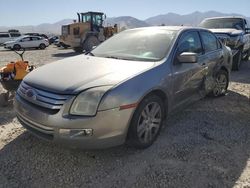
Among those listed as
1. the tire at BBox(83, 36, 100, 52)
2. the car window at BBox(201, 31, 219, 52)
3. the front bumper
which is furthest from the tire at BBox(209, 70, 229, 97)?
the tire at BBox(83, 36, 100, 52)

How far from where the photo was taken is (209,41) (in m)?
5.24

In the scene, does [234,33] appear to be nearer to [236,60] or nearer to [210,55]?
[236,60]

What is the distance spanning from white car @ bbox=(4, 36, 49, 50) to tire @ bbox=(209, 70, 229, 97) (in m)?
21.4

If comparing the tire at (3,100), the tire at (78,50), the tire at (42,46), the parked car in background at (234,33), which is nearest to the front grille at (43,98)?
the tire at (3,100)

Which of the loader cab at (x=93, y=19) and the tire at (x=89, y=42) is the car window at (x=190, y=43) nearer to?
the tire at (x=89, y=42)

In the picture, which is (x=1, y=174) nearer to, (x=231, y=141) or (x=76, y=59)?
(x=76, y=59)

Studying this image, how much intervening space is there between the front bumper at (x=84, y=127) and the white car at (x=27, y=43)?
22.7 meters

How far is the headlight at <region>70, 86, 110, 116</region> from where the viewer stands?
116 inches

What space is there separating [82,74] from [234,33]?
731 cm

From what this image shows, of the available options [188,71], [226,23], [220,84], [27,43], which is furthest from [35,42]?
[188,71]

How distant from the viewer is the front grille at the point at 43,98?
2975mm

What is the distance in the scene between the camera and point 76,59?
4.20m

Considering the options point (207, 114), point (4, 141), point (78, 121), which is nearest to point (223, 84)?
point (207, 114)

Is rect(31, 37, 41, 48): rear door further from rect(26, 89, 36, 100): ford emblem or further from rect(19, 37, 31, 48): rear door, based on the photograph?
rect(26, 89, 36, 100): ford emblem
